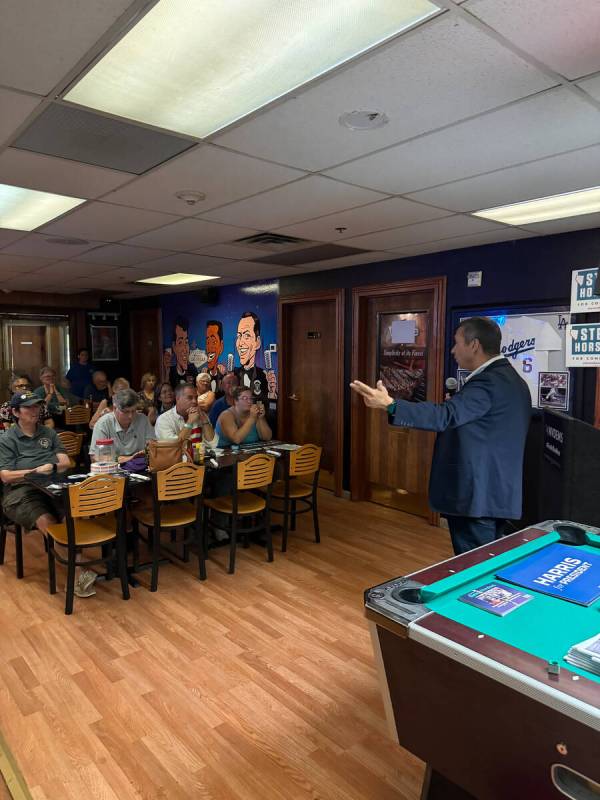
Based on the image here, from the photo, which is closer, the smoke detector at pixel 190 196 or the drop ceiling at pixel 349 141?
the drop ceiling at pixel 349 141

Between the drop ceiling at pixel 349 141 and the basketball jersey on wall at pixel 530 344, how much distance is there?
0.72 meters

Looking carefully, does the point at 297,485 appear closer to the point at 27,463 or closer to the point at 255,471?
the point at 255,471

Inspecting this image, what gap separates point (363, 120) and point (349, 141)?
0.21 meters

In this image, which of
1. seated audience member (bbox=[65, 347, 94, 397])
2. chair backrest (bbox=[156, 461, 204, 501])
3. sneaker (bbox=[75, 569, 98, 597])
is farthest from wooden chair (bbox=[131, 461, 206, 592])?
seated audience member (bbox=[65, 347, 94, 397])

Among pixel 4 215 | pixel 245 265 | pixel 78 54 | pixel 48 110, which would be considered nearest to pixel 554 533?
pixel 78 54

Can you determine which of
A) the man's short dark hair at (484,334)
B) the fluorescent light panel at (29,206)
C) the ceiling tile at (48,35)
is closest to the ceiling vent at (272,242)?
the fluorescent light panel at (29,206)

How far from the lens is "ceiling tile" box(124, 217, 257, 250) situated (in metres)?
4.05

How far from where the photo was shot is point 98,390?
872cm

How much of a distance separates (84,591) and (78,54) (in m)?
3.25

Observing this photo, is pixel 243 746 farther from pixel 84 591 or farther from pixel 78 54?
pixel 78 54

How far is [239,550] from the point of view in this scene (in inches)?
182

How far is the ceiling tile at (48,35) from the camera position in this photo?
4.73 feet

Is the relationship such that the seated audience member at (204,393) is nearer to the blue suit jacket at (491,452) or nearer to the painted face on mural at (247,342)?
the painted face on mural at (247,342)

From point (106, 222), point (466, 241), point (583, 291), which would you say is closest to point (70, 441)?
point (106, 222)
